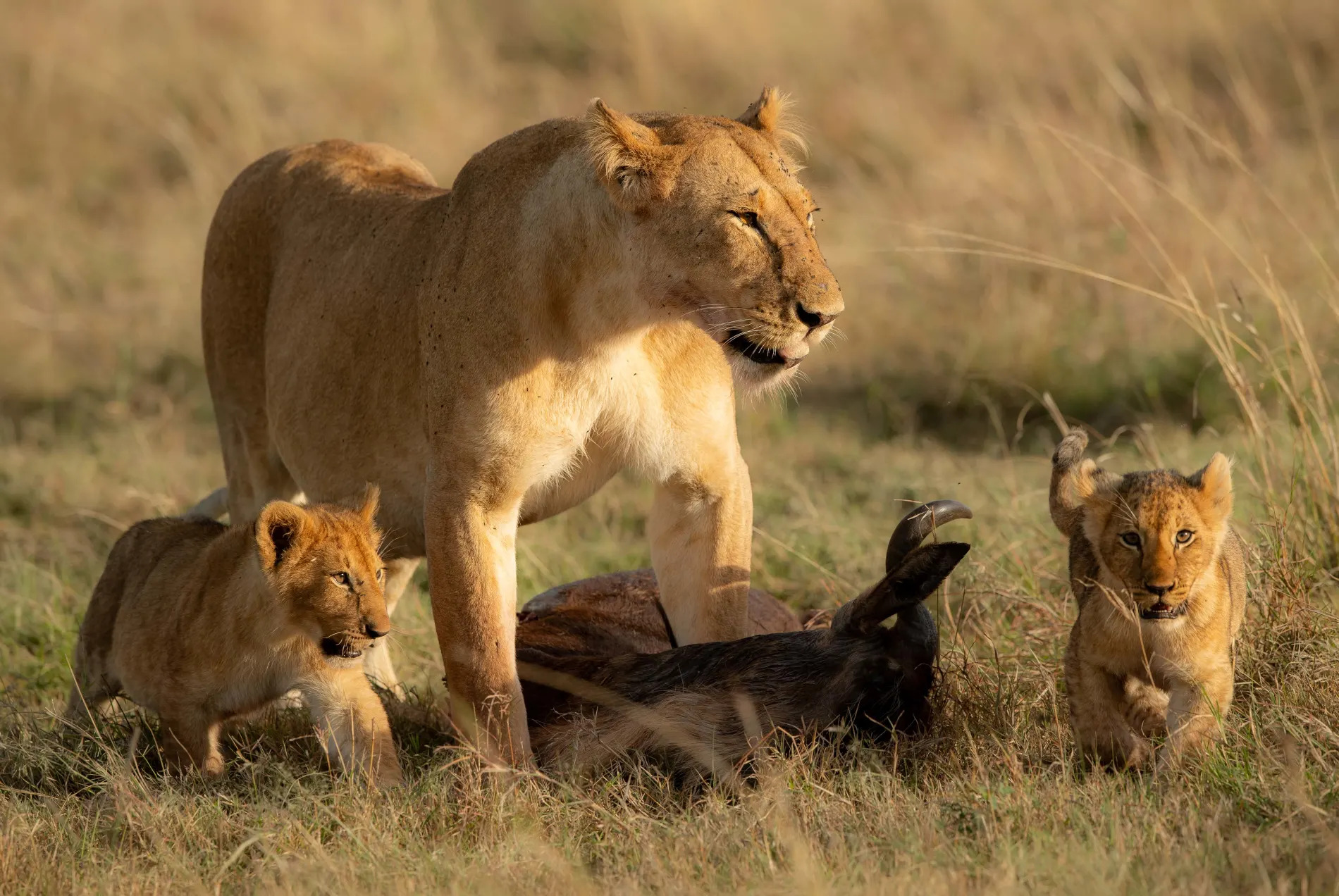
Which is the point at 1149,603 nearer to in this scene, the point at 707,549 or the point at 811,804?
the point at 811,804

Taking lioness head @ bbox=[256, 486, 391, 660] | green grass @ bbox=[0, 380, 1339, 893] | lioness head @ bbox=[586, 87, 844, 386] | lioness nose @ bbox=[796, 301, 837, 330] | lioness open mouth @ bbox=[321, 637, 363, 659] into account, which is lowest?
green grass @ bbox=[0, 380, 1339, 893]

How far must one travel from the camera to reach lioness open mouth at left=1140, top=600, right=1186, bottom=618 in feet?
11.8

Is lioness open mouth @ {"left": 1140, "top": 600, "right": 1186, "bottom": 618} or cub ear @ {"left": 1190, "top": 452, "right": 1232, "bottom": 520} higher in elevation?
cub ear @ {"left": 1190, "top": 452, "right": 1232, "bottom": 520}

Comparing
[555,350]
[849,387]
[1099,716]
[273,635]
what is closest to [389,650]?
[273,635]

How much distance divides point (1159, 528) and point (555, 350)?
1.56 m

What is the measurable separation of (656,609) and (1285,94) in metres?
8.32

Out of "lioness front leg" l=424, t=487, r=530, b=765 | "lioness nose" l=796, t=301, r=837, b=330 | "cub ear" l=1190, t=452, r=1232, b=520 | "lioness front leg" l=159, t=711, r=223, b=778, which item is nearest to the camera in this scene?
"cub ear" l=1190, t=452, r=1232, b=520

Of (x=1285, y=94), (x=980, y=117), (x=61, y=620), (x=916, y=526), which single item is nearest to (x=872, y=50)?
(x=980, y=117)

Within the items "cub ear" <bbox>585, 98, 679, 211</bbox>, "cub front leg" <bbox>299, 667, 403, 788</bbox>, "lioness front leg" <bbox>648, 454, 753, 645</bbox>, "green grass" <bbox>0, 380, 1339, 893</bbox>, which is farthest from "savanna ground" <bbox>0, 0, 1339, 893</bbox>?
"cub ear" <bbox>585, 98, 679, 211</bbox>

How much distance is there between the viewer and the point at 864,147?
1145cm

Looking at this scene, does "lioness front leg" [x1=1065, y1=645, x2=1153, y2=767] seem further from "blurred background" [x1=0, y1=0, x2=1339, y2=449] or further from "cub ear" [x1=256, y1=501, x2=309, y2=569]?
"blurred background" [x1=0, y1=0, x2=1339, y2=449]

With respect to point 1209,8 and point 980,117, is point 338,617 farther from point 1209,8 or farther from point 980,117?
point 1209,8

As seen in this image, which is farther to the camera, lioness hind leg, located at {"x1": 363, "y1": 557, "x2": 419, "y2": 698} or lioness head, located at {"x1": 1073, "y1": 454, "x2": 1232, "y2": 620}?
lioness hind leg, located at {"x1": 363, "y1": 557, "x2": 419, "y2": 698}

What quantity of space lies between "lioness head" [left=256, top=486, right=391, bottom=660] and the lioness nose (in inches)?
50.5
